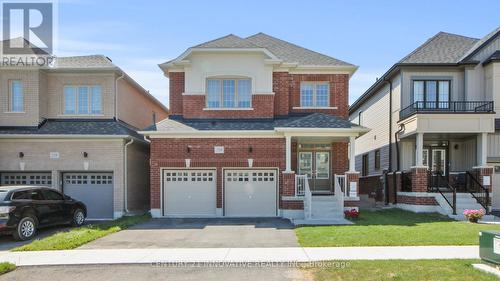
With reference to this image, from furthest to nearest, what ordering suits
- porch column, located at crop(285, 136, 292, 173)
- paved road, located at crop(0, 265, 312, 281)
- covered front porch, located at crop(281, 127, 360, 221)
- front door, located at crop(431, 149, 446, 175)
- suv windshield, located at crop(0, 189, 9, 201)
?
1. front door, located at crop(431, 149, 446, 175)
2. porch column, located at crop(285, 136, 292, 173)
3. covered front porch, located at crop(281, 127, 360, 221)
4. suv windshield, located at crop(0, 189, 9, 201)
5. paved road, located at crop(0, 265, 312, 281)

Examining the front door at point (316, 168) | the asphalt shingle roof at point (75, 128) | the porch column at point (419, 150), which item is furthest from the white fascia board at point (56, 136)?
the porch column at point (419, 150)

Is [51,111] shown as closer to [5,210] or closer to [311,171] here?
[5,210]

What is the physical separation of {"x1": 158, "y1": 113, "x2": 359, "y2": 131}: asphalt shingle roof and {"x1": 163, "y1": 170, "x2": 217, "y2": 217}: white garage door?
1.98m

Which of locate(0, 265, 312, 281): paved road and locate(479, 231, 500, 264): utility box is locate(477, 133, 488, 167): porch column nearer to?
locate(479, 231, 500, 264): utility box

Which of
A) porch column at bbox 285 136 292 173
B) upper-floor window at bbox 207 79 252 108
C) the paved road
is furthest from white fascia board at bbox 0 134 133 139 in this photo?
the paved road

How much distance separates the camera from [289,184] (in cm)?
1644

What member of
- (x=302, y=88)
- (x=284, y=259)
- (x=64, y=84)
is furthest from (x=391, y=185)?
(x=64, y=84)

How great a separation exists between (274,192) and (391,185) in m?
7.18

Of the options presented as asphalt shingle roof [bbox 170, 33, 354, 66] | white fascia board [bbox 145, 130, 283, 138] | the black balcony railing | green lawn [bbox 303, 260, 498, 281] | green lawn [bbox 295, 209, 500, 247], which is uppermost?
asphalt shingle roof [bbox 170, 33, 354, 66]

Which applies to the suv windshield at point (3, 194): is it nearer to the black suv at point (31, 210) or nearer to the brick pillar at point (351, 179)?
the black suv at point (31, 210)

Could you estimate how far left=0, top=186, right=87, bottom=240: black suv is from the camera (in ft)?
38.6

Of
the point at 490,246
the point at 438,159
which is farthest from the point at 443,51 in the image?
the point at 490,246

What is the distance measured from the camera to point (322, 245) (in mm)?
10680

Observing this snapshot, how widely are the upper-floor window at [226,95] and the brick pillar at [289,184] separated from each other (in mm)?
3996
